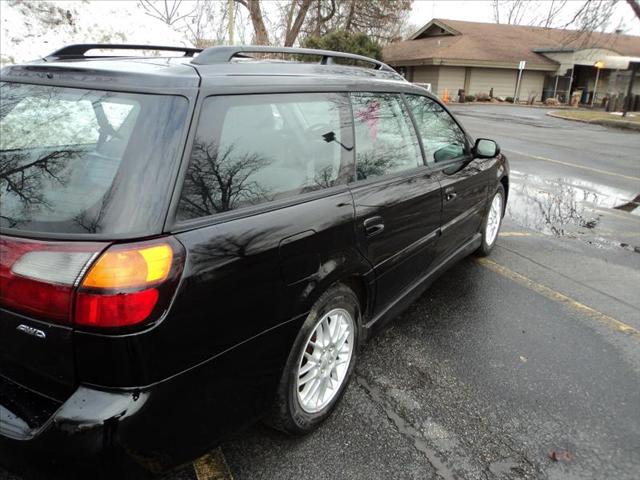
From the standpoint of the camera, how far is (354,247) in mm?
2439

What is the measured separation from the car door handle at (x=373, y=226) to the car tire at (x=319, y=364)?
31cm

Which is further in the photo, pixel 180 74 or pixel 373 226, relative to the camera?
pixel 373 226

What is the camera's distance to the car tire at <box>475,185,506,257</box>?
4715 mm

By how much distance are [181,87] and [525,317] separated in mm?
3060

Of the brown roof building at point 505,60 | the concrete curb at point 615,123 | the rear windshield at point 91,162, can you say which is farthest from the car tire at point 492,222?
the brown roof building at point 505,60

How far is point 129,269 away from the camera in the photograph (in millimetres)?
1583

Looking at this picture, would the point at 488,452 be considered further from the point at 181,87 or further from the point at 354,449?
the point at 181,87

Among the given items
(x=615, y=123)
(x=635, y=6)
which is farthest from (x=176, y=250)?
(x=635, y=6)

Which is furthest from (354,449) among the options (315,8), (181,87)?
(315,8)

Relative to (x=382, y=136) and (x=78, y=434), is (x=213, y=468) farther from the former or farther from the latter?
(x=382, y=136)

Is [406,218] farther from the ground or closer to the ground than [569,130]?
farther from the ground

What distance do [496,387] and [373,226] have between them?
1.23 meters

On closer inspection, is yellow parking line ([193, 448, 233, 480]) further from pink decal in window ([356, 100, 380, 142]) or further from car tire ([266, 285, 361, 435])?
pink decal in window ([356, 100, 380, 142])

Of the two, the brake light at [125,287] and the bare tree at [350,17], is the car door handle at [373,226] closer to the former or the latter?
the brake light at [125,287]
